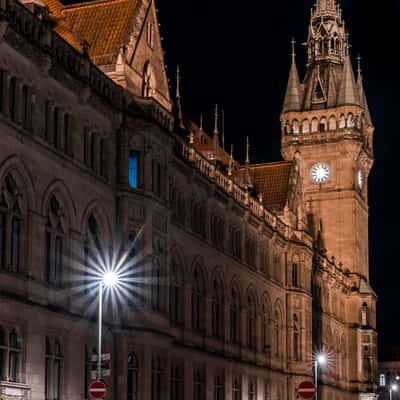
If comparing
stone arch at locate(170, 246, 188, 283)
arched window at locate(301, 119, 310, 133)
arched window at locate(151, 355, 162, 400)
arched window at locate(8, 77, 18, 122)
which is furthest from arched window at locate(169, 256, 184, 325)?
arched window at locate(301, 119, 310, 133)

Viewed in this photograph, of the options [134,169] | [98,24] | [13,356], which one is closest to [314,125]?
[98,24]

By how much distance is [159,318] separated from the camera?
55125mm

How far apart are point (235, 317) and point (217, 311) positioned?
4.19 metres

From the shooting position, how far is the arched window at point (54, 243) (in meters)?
45.9

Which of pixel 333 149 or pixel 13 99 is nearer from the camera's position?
pixel 13 99

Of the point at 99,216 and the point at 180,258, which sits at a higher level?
the point at 99,216

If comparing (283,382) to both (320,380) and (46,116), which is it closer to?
(320,380)

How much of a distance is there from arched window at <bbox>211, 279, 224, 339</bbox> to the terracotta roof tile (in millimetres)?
21912

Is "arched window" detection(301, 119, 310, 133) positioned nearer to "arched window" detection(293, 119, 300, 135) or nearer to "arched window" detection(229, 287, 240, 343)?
"arched window" detection(293, 119, 300, 135)

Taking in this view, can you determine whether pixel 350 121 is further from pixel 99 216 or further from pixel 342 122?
pixel 99 216

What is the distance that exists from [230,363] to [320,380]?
95.8 ft

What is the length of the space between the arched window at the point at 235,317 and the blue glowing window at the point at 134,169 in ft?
78.2

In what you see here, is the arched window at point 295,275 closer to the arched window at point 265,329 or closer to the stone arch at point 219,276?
the arched window at point 265,329

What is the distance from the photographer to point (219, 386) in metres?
72.2
